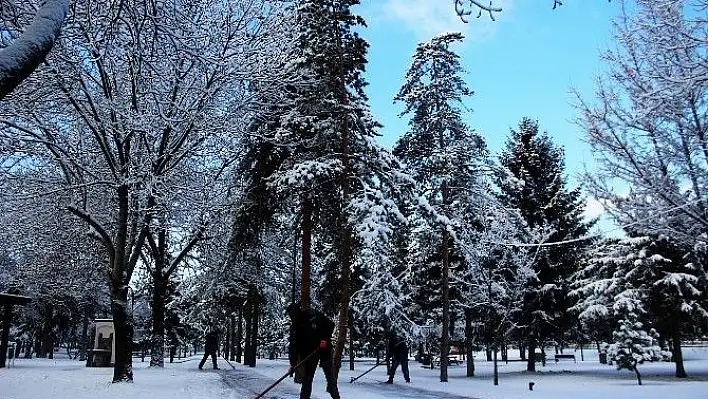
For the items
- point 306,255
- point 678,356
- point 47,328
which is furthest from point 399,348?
point 47,328

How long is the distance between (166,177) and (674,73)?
1251 cm

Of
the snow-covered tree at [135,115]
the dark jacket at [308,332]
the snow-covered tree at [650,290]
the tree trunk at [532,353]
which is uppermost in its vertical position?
the snow-covered tree at [135,115]

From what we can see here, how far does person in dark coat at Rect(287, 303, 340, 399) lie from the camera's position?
11.2 meters

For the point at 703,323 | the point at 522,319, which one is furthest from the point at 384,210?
the point at 703,323

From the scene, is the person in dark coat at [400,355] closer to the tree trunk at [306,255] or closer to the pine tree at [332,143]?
the pine tree at [332,143]

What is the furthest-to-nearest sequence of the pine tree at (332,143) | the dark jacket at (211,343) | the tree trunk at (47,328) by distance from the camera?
1. the tree trunk at (47,328)
2. the dark jacket at (211,343)
3. the pine tree at (332,143)

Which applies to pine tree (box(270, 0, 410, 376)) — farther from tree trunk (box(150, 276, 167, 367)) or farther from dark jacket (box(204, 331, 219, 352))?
dark jacket (box(204, 331, 219, 352))

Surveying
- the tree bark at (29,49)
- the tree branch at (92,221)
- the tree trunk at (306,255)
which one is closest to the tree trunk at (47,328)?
the tree branch at (92,221)

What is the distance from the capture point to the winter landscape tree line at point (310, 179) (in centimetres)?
1129

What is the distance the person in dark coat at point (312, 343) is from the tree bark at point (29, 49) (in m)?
7.35

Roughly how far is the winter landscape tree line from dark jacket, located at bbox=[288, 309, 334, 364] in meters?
3.93

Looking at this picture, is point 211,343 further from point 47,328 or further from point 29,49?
point 47,328

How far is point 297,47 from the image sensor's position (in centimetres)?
1931

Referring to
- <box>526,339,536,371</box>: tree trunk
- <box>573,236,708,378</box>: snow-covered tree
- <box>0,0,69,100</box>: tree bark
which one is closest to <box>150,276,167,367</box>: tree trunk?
<box>526,339,536,371</box>: tree trunk
